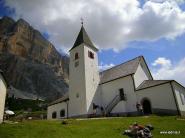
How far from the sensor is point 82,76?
3650 cm

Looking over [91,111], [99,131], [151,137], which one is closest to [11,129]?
[99,131]

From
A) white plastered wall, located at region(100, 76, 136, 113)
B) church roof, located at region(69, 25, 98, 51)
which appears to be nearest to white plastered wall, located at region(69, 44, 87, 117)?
church roof, located at region(69, 25, 98, 51)

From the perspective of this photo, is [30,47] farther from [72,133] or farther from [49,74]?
[72,133]

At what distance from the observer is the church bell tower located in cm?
3484

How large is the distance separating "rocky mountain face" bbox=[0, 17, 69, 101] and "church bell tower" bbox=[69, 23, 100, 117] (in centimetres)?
6465

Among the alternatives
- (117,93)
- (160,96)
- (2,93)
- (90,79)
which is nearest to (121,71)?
(117,93)

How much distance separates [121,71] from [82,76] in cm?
737

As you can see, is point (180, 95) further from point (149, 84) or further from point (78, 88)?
point (78, 88)

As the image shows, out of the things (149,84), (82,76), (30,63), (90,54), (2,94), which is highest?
(30,63)

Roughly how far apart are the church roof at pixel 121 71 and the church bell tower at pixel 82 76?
2124 mm

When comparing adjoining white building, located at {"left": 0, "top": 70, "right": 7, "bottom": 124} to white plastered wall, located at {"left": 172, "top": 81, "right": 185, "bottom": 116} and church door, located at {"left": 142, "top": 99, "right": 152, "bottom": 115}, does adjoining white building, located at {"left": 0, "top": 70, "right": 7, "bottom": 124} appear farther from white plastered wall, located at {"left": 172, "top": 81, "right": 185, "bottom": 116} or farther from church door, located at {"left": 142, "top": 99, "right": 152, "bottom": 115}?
white plastered wall, located at {"left": 172, "top": 81, "right": 185, "bottom": 116}

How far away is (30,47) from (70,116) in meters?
103

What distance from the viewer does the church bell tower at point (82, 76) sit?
34.8 meters

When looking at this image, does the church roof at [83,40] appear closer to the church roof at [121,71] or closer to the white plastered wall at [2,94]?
the church roof at [121,71]
